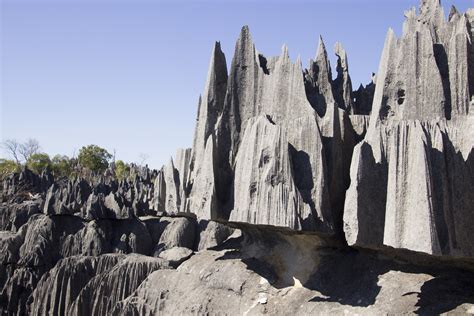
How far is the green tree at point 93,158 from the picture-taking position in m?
67.8

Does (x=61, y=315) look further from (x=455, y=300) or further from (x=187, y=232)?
(x=455, y=300)

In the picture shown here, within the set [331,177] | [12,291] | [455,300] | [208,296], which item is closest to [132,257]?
[208,296]

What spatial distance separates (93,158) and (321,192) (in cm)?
6095

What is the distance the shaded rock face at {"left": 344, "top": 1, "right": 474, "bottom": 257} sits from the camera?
940 centimetres

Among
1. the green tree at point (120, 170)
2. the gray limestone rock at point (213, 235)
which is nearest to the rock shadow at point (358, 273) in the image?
the gray limestone rock at point (213, 235)

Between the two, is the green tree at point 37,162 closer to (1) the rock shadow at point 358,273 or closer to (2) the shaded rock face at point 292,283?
(2) the shaded rock face at point 292,283

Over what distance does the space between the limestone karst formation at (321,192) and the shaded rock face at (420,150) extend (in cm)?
3

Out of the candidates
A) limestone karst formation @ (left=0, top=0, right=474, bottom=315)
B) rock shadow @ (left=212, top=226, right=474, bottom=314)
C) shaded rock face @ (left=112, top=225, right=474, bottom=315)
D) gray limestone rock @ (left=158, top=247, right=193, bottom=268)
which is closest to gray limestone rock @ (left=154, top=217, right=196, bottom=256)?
limestone karst formation @ (left=0, top=0, right=474, bottom=315)

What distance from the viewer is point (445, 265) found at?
10.4 metres

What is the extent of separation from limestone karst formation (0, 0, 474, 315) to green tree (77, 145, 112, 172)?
5109 cm

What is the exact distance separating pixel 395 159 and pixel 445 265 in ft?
7.92

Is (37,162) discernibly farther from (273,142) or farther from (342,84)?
(273,142)

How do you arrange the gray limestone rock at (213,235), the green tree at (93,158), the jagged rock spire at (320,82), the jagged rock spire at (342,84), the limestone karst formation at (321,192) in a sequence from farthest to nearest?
1. the green tree at (93,158)
2. the gray limestone rock at (213,235)
3. the jagged rock spire at (342,84)
4. the jagged rock spire at (320,82)
5. the limestone karst formation at (321,192)

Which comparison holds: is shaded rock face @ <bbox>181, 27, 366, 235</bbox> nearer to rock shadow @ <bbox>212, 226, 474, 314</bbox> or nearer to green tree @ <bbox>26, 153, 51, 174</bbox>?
rock shadow @ <bbox>212, 226, 474, 314</bbox>
